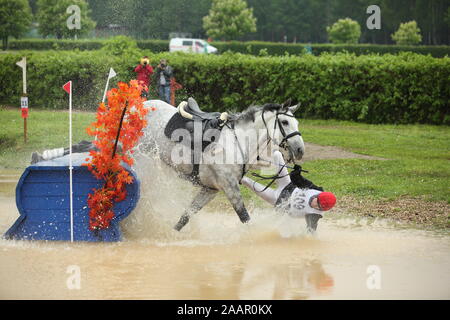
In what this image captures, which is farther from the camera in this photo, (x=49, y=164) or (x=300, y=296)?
(x=49, y=164)

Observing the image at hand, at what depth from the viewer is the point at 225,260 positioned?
7.87 m

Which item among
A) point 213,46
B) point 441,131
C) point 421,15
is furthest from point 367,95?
point 421,15

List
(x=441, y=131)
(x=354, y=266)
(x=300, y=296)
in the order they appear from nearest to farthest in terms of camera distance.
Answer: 1. (x=300, y=296)
2. (x=354, y=266)
3. (x=441, y=131)

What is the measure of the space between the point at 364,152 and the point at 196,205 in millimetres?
7092

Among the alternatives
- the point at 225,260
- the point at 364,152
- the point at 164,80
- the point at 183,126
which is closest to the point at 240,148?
the point at 183,126

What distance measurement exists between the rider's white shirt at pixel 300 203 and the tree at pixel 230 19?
51.9 metres

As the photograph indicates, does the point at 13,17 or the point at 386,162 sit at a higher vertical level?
the point at 13,17

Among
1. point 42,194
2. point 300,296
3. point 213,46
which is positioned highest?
point 213,46

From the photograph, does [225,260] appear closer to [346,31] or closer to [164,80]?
[164,80]

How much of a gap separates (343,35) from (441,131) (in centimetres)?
3865

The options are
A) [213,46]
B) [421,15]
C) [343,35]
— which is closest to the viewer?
[213,46]

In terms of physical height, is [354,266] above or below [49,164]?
below
